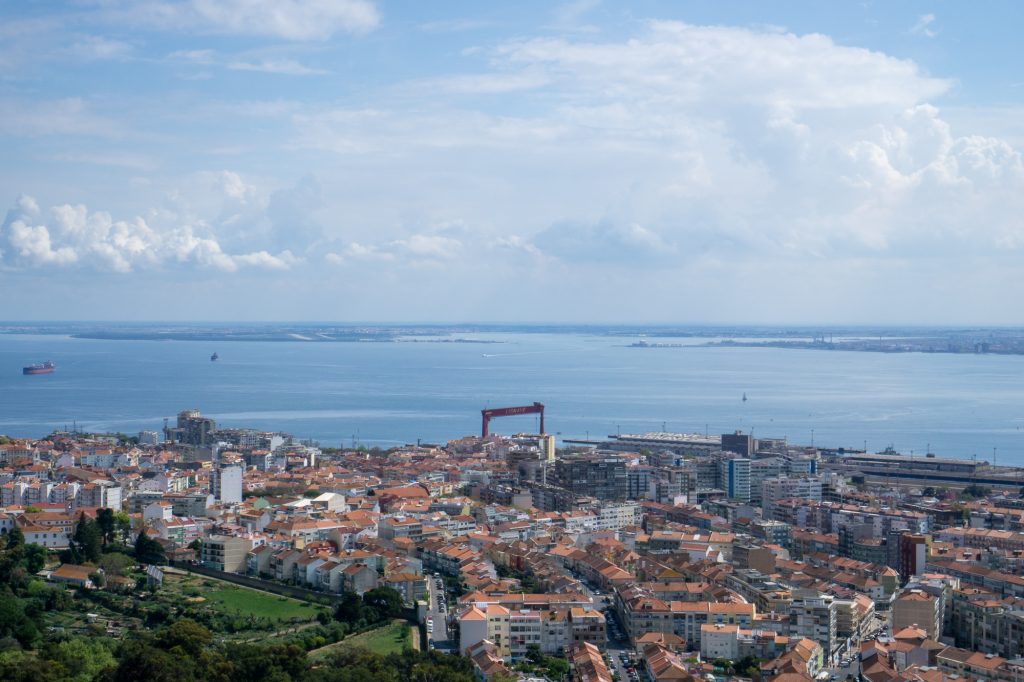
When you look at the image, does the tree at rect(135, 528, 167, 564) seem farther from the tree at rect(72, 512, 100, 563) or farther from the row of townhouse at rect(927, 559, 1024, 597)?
the row of townhouse at rect(927, 559, 1024, 597)

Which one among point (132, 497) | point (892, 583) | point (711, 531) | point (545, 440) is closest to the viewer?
point (892, 583)

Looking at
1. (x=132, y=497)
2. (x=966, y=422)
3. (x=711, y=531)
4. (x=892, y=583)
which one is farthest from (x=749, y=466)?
→ (x=966, y=422)

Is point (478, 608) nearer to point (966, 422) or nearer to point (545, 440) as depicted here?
point (545, 440)

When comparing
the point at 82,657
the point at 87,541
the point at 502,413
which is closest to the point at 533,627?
the point at 82,657

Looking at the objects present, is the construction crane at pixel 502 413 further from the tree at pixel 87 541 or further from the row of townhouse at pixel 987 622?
the row of townhouse at pixel 987 622

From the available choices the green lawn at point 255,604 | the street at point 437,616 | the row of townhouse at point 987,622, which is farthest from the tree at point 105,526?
the row of townhouse at point 987,622
